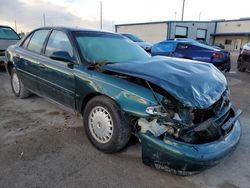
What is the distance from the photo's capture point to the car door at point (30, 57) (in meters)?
4.06

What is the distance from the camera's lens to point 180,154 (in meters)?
2.24

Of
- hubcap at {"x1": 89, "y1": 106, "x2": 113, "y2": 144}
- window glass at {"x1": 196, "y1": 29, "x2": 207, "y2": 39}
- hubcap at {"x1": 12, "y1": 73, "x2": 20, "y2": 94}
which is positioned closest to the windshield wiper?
hubcap at {"x1": 89, "y1": 106, "x2": 113, "y2": 144}

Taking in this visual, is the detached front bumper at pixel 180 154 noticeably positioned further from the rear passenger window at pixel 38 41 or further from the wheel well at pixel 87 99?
the rear passenger window at pixel 38 41

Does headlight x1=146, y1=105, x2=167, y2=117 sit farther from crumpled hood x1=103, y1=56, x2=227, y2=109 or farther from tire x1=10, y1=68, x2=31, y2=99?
tire x1=10, y1=68, x2=31, y2=99

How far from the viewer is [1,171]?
258 cm

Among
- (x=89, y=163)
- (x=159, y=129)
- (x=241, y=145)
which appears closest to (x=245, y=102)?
(x=241, y=145)

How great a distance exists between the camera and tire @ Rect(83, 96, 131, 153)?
2.73 meters

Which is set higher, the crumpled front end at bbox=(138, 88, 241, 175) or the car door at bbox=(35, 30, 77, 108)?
the car door at bbox=(35, 30, 77, 108)

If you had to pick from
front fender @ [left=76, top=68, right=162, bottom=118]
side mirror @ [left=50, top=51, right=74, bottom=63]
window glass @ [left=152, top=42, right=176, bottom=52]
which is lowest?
front fender @ [left=76, top=68, right=162, bottom=118]

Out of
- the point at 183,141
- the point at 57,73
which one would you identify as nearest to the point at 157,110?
the point at 183,141

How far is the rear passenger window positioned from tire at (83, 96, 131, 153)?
169 cm

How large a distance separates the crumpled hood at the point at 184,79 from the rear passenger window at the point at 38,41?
5.45ft

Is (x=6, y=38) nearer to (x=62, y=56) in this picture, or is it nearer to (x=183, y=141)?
(x=62, y=56)

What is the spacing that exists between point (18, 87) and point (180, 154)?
163 inches
